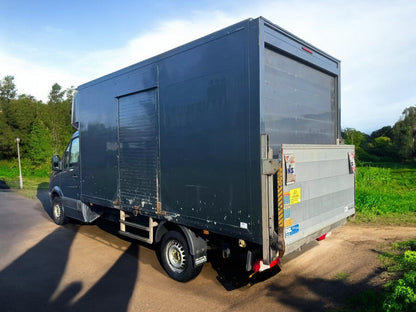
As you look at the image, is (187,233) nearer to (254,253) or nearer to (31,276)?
(254,253)

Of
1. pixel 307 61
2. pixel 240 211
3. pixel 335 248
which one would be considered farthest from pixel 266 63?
pixel 335 248

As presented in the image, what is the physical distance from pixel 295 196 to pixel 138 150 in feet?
9.42

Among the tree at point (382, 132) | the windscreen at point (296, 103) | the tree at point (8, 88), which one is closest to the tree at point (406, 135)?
the tree at point (382, 132)

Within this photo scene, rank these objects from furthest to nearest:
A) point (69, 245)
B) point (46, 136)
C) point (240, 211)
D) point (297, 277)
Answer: point (46, 136), point (69, 245), point (297, 277), point (240, 211)

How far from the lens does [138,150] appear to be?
17.9 feet

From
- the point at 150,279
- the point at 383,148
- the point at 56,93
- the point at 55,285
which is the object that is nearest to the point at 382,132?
the point at 383,148

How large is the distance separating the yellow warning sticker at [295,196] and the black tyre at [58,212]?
686 centimetres

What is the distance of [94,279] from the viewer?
5113 millimetres

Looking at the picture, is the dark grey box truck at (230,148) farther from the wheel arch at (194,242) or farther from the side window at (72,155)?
the side window at (72,155)

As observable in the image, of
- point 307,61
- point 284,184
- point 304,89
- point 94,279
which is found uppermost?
point 307,61

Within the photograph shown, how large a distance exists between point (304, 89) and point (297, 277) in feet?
9.78

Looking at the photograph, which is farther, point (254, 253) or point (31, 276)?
point (31, 276)

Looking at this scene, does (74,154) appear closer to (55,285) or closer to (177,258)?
(55,285)

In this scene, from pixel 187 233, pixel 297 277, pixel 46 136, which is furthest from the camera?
pixel 46 136
